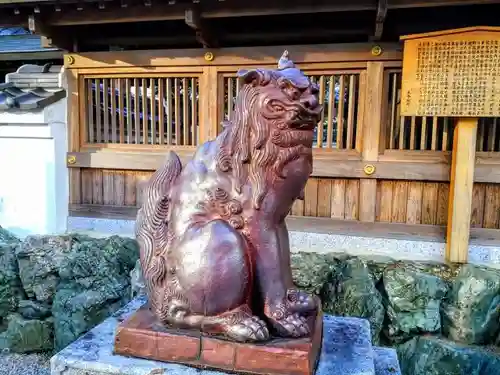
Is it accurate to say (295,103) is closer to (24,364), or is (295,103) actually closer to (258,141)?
(258,141)

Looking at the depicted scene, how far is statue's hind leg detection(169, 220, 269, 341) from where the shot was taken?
5.00 ft

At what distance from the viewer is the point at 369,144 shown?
440 cm

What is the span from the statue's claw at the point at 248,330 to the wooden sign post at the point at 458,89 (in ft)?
10.6

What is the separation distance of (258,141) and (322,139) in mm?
3218

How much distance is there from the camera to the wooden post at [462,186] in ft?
13.1

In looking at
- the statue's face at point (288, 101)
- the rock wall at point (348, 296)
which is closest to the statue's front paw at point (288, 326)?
the statue's face at point (288, 101)

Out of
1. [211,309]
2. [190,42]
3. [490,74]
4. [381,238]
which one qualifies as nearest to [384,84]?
[490,74]

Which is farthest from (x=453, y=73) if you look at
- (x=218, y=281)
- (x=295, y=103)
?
(x=218, y=281)

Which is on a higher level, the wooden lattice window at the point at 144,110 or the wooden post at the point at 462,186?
the wooden lattice window at the point at 144,110

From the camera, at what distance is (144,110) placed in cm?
490

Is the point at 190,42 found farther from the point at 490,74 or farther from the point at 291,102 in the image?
the point at 291,102

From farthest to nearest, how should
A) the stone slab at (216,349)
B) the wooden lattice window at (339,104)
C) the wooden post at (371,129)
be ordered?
1. the wooden lattice window at (339,104)
2. the wooden post at (371,129)
3. the stone slab at (216,349)

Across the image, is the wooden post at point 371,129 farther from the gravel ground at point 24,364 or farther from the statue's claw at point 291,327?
the gravel ground at point 24,364

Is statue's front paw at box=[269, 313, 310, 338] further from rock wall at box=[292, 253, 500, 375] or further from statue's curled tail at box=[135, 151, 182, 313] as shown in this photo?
rock wall at box=[292, 253, 500, 375]
